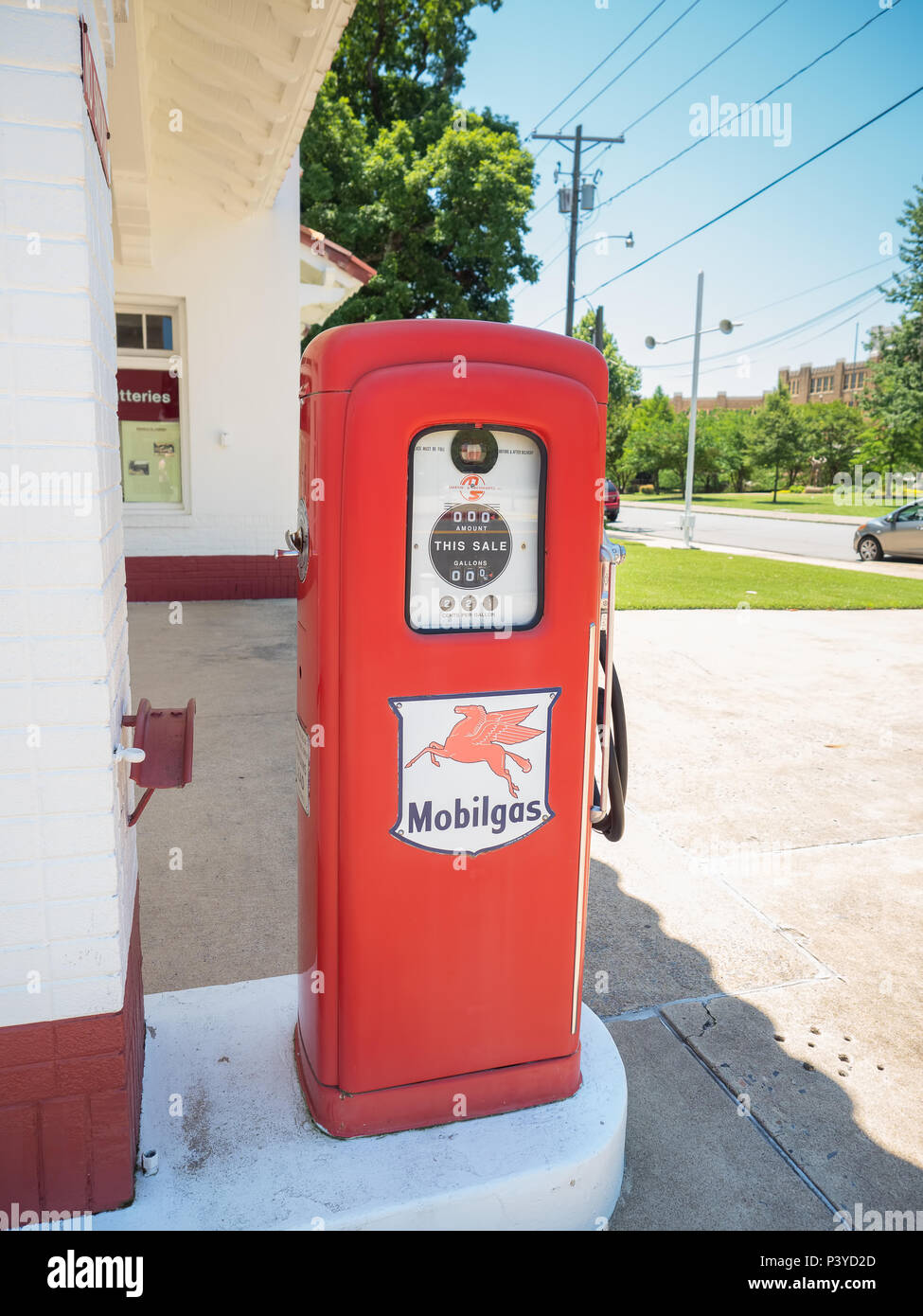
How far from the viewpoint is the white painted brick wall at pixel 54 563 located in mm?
1570

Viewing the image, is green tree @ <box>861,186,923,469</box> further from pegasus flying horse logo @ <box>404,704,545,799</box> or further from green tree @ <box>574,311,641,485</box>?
pegasus flying horse logo @ <box>404,704,545,799</box>

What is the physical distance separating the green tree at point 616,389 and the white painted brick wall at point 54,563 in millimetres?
19303

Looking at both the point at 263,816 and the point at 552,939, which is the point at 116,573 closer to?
the point at 552,939

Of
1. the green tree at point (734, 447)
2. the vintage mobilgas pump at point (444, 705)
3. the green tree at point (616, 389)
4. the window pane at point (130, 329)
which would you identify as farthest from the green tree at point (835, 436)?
the vintage mobilgas pump at point (444, 705)

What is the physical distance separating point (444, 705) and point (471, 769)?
162mm

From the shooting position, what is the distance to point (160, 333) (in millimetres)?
9609

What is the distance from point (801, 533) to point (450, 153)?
47.1 ft

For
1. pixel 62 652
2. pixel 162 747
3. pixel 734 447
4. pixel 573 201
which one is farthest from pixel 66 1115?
pixel 734 447

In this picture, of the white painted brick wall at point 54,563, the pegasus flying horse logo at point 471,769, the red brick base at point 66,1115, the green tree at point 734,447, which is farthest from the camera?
the green tree at point 734,447

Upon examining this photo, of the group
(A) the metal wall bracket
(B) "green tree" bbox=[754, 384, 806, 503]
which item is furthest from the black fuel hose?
(B) "green tree" bbox=[754, 384, 806, 503]

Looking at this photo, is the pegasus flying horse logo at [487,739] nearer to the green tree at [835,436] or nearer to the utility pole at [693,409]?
the utility pole at [693,409]

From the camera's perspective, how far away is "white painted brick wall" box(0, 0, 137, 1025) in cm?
157

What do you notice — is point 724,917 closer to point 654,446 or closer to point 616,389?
point 616,389
